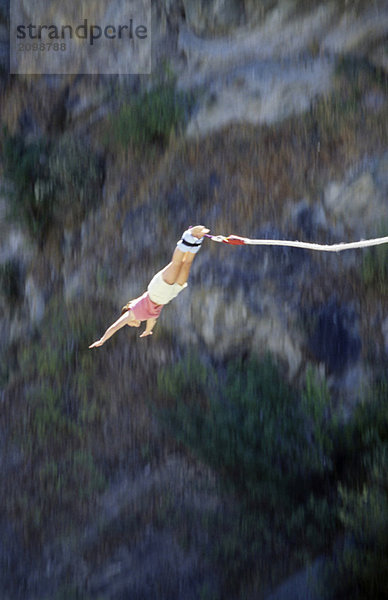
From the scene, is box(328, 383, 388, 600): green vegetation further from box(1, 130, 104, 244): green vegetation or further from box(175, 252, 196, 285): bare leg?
box(1, 130, 104, 244): green vegetation

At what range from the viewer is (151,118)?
10641 mm

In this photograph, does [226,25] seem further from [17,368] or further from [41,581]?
[41,581]

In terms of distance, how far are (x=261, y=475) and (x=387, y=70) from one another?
5.14m

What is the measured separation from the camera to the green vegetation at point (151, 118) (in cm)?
1055

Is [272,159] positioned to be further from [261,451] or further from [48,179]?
[261,451]

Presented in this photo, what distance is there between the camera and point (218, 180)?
10.4 m

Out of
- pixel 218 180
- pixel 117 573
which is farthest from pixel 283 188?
pixel 117 573

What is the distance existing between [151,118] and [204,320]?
9.18 feet

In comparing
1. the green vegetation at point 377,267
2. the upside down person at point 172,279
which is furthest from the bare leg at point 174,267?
the green vegetation at point 377,267

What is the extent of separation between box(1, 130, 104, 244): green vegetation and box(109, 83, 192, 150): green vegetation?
60cm

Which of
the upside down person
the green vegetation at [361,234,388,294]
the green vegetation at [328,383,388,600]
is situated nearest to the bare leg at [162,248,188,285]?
the upside down person

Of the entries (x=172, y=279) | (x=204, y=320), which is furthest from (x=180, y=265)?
(x=204, y=320)

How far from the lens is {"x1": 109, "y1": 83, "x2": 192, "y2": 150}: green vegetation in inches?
415

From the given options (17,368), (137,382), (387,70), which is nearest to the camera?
A: (387,70)
